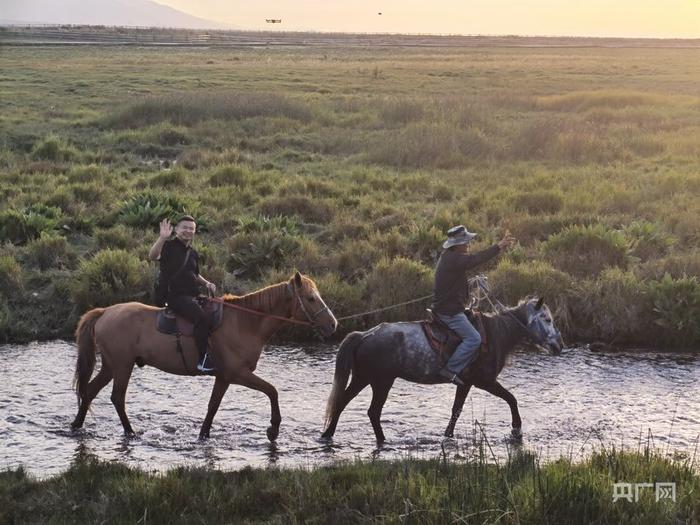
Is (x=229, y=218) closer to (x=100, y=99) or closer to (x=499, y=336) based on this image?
(x=499, y=336)

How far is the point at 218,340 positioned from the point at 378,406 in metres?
2.16

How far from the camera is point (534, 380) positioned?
41.7 ft

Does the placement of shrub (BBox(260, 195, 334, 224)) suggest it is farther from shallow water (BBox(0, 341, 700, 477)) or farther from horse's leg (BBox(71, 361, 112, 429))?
horse's leg (BBox(71, 361, 112, 429))

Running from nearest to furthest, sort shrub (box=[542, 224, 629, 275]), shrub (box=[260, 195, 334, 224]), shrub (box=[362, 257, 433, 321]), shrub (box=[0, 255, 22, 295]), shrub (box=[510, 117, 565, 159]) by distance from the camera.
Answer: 1. shrub (box=[362, 257, 433, 321])
2. shrub (box=[0, 255, 22, 295])
3. shrub (box=[542, 224, 629, 275])
4. shrub (box=[260, 195, 334, 224])
5. shrub (box=[510, 117, 565, 159])

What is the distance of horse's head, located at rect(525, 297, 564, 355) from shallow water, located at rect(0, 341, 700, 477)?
107 centimetres

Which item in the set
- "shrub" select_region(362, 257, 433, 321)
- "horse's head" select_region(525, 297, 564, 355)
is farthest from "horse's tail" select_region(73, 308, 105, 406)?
"shrub" select_region(362, 257, 433, 321)

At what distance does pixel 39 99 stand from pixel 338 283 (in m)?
33.4

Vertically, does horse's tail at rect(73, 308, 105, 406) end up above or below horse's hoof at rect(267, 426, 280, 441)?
above

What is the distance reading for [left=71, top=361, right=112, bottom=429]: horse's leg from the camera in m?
10.6

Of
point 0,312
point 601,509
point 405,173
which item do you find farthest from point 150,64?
point 601,509

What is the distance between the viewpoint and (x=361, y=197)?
22.3 meters

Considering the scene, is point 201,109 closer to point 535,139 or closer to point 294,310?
point 535,139

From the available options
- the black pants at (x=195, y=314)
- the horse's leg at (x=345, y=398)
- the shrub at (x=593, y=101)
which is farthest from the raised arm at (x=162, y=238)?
the shrub at (x=593, y=101)

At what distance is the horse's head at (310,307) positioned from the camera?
33.5 feet
